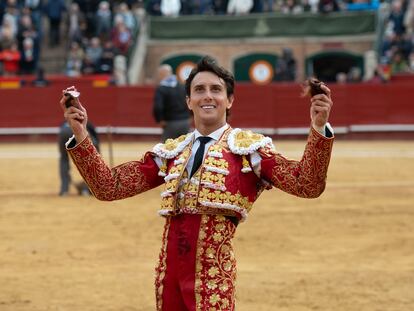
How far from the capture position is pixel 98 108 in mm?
22312

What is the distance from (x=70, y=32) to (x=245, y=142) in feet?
66.9

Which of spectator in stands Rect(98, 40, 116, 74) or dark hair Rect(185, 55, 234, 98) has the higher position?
dark hair Rect(185, 55, 234, 98)

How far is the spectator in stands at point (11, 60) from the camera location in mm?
22812

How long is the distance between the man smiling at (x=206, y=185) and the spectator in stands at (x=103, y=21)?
19.9 meters

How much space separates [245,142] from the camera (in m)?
4.08

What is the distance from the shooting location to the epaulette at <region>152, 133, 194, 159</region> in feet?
13.7

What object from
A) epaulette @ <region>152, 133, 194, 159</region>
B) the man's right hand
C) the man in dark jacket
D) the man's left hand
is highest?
the man's left hand

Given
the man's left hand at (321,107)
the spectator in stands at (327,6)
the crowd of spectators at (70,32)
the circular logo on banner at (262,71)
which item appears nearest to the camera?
the man's left hand at (321,107)

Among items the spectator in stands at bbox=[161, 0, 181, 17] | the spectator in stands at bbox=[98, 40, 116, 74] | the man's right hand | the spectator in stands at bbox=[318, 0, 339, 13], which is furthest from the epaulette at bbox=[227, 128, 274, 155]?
the spectator in stands at bbox=[161, 0, 181, 17]

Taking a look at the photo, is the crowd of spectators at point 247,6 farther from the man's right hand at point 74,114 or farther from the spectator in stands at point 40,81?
the man's right hand at point 74,114

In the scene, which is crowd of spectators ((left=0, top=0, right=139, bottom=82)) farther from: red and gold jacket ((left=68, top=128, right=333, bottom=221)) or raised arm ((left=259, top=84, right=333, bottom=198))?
raised arm ((left=259, top=84, right=333, bottom=198))

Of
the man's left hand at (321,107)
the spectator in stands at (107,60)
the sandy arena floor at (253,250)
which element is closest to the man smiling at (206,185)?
the man's left hand at (321,107)

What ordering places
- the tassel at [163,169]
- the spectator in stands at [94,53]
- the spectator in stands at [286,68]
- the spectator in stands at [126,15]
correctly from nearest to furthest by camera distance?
1. the tassel at [163,169]
2. the spectator in stands at [286,68]
3. the spectator in stands at [94,53]
4. the spectator in stands at [126,15]

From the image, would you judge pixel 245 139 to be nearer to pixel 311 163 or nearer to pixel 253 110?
pixel 311 163
